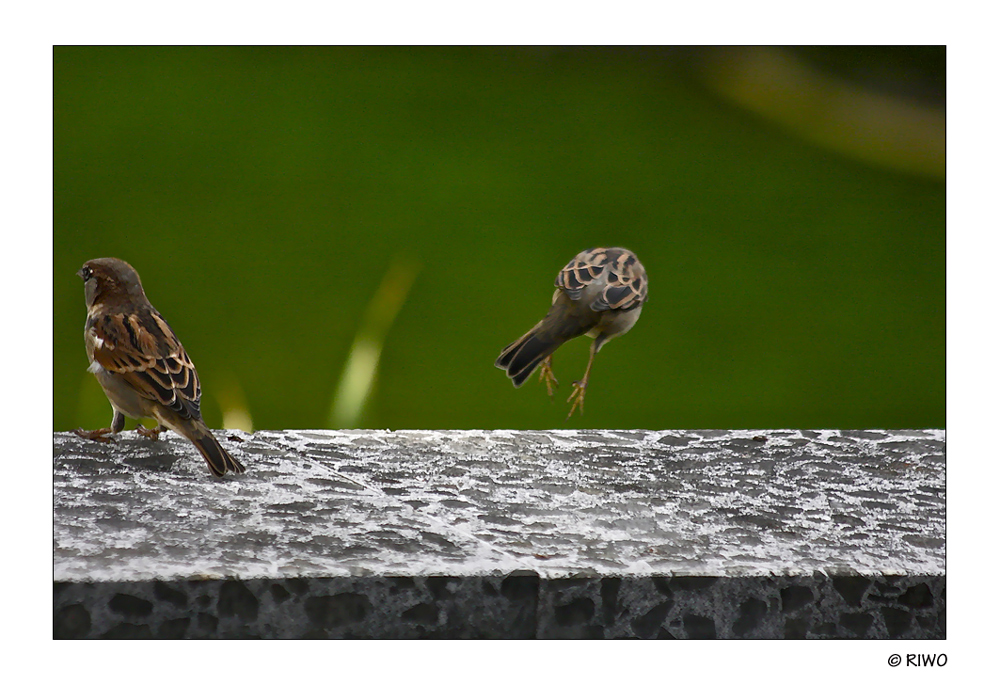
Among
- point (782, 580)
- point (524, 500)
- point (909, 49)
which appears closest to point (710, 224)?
point (909, 49)

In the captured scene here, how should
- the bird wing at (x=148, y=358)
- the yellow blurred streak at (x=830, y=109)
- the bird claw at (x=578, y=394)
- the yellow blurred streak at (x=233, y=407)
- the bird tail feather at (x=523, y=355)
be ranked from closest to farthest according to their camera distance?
the bird wing at (x=148, y=358) < the bird tail feather at (x=523, y=355) < the bird claw at (x=578, y=394) < the yellow blurred streak at (x=233, y=407) < the yellow blurred streak at (x=830, y=109)

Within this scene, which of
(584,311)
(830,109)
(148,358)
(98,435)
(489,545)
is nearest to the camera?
(489,545)

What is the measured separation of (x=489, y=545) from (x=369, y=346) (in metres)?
1.15

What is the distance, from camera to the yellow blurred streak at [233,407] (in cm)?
243

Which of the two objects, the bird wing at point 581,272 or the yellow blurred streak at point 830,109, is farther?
the yellow blurred streak at point 830,109

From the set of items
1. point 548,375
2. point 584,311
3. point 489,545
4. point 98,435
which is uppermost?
point 584,311

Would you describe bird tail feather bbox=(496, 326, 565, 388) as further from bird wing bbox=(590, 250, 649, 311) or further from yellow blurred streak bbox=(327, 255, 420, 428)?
yellow blurred streak bbox=(327, 255, 420, 428)

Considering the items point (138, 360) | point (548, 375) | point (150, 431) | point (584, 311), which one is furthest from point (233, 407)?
point (584, 311)

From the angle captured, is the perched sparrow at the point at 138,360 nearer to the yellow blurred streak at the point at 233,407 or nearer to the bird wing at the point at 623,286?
the yellow blurred streak at the point at 233,407

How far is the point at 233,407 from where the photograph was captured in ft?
8.41

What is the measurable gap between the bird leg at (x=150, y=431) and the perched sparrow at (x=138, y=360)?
109 millimetres

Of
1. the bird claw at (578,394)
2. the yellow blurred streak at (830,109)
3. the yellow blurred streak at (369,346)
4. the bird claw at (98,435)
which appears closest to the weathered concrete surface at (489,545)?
the bird claw at (98,435)

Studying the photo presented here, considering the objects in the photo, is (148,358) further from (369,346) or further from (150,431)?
(369,346)

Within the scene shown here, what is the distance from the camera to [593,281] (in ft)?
6.98
